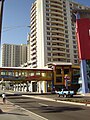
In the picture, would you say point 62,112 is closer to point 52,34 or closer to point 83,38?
point 83,38

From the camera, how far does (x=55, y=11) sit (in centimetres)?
12206

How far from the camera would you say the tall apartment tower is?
4498 inches

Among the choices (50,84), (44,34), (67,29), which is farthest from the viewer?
(67,29)

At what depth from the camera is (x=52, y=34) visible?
11794 cm

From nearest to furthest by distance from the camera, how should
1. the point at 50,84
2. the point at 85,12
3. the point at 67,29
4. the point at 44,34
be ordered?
the point at 85,12, the point at 50,84, the point at 44,34, the point at 67,29

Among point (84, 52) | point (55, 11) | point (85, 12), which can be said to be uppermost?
point (55, 11)

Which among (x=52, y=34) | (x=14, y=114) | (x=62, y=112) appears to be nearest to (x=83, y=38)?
(x=62, y=112)

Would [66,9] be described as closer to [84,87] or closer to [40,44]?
[40,44]

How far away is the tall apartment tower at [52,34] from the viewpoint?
114 meters

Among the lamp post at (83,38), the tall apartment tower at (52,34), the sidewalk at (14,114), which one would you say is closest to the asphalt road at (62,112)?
the sidewalk at (14,114)

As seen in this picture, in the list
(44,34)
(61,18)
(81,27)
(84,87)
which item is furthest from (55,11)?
(84,87)

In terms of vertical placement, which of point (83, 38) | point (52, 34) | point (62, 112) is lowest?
point (62, 112)

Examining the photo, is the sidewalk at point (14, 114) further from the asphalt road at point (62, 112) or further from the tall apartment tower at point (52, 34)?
the tall apartment tower at point (52, 34)

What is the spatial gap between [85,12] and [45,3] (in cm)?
5310
